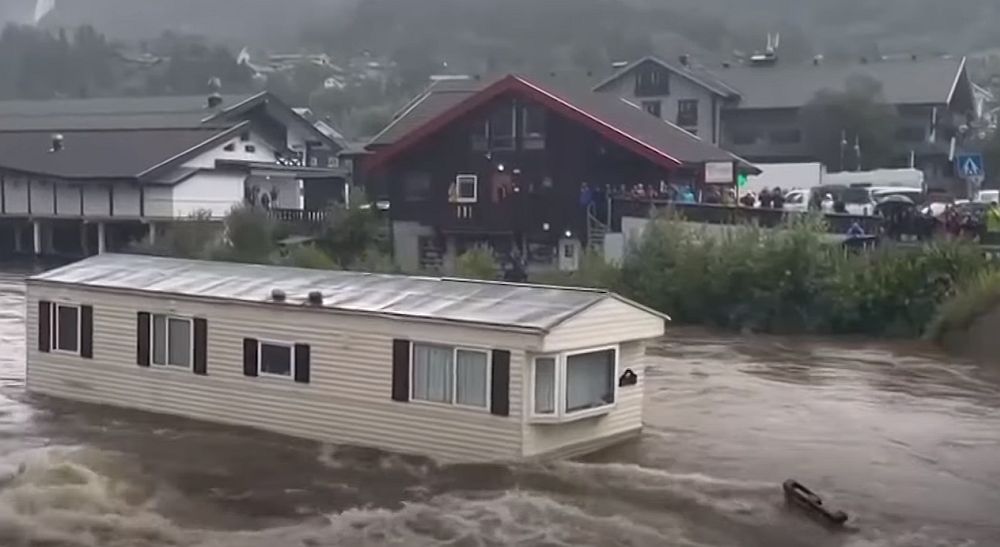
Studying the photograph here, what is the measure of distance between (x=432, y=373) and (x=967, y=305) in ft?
48.9

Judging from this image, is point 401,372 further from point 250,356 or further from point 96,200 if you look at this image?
point 96,200

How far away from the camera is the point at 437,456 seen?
17.4 meters

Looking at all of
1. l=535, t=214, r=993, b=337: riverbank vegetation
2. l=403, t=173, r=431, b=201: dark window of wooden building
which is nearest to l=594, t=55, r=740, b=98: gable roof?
l=403, t=173, r=431, b=201: dark window of wooden building

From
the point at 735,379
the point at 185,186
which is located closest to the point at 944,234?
the point at 735,379

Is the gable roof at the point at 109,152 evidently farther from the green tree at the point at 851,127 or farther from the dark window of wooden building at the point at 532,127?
the green tree at the point at 851,127

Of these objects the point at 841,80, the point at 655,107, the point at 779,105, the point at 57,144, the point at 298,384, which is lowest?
the point at 298,384

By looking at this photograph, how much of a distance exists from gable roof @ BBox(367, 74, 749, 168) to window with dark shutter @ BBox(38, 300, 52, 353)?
20311 millimetres

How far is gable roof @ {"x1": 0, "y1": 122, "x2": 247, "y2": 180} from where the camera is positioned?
49.4 metres

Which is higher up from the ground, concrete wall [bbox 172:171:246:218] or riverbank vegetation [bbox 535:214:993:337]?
concrete wall [bbox 172:171:246:218]

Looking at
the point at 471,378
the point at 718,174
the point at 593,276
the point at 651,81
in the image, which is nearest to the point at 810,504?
the point at 471,378

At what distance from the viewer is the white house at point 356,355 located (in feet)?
56.0

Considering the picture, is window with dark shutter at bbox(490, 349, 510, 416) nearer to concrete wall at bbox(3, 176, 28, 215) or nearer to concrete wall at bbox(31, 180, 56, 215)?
concrete wall at bbox(31, 180, 56, 215)

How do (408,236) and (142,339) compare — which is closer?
(142,339)

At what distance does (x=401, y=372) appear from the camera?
58.2ft
